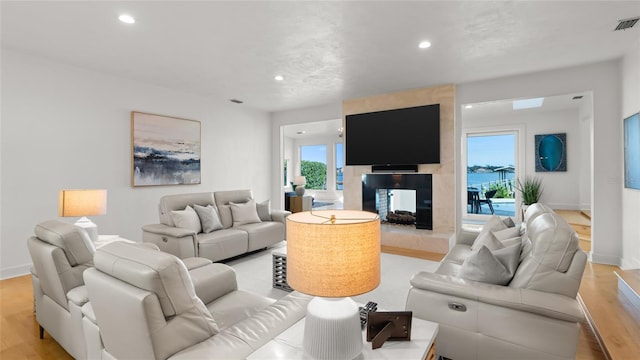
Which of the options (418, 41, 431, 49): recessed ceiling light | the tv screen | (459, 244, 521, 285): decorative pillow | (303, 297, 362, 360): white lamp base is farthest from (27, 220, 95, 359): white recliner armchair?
the tv screen

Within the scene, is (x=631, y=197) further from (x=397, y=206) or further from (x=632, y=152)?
(x=397, y=206)

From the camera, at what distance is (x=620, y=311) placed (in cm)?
253

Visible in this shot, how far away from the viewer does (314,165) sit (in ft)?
38.5

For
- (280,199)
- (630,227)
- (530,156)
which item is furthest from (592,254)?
(280,199)

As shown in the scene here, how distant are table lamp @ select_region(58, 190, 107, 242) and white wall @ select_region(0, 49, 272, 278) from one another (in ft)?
4.68

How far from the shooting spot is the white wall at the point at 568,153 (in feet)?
22.0

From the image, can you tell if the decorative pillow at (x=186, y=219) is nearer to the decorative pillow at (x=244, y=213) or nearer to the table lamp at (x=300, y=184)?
the decorative pillow at (x=244, y=213)

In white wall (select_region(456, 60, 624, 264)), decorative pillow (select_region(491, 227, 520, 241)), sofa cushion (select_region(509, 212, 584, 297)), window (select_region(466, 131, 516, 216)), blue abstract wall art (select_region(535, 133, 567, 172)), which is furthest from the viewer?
window (select_region(466, 131, 516, 216))

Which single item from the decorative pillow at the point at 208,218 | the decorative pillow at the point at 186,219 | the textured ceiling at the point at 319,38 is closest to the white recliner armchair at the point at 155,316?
the textured ceiling at the point at 319,38

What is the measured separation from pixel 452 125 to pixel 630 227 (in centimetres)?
251

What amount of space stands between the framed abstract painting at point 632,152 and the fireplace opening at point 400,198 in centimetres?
238

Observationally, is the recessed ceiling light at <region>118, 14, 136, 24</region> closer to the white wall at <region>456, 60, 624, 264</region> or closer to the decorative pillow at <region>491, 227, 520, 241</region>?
the decorative pillow at <region>491, 227, 520, 241</region>

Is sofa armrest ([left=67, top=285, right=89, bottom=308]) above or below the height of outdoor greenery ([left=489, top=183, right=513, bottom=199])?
below

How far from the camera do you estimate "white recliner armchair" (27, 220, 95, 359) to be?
1.83 meters
